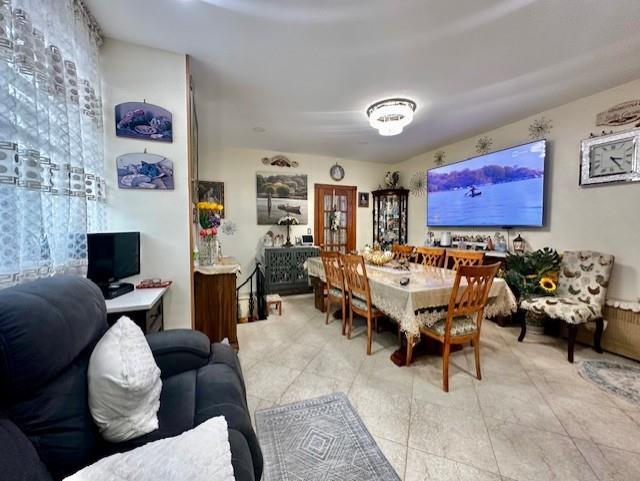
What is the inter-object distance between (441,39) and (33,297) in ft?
→ 8.65

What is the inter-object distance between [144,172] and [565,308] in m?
3.86

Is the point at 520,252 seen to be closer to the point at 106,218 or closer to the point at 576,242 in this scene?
the point at 576,242

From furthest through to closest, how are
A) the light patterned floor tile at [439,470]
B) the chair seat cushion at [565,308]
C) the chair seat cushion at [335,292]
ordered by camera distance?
the chair seat cushion at [335,292] < the chair seat cushion at [565,308] < the light patterned floor tile at [439,470]

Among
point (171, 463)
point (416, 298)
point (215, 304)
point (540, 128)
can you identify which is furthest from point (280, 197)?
point (171, 463)

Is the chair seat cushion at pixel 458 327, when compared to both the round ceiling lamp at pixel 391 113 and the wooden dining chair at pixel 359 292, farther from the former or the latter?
the round ceiling lamp at pixel 391 113

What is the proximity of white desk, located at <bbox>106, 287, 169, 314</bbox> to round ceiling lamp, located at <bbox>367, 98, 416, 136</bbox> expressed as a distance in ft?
8.49

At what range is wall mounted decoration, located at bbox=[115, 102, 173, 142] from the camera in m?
1.98

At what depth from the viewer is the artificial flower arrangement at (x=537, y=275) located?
280 cm

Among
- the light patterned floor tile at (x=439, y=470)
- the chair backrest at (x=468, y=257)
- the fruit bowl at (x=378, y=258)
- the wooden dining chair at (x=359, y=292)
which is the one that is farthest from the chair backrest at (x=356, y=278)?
the light patterned floor tile at (x=439, y=470)

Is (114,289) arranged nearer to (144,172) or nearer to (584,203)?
(144,172)

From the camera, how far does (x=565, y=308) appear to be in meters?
2.42

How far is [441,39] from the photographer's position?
1.88 metres

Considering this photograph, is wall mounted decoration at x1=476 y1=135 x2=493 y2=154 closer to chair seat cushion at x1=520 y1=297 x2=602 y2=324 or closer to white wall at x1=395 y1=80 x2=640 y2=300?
white wall at x1=395 y1=80 x2=640 y2=300

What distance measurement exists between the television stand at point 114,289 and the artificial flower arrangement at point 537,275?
12.0 feet
